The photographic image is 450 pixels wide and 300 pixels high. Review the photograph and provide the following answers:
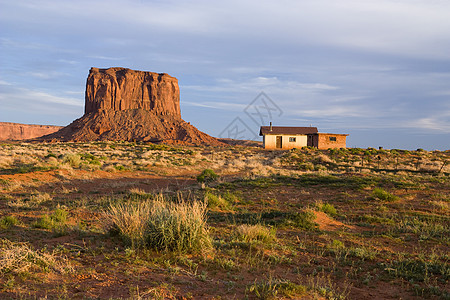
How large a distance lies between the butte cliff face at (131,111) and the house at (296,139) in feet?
145

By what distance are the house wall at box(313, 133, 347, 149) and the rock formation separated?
134031 millimetres

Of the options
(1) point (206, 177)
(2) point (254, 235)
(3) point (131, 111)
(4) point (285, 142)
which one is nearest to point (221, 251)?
(2) point (254, 235)

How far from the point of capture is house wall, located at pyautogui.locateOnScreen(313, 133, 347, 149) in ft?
158

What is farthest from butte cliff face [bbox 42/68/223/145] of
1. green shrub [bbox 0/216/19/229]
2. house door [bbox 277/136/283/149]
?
green shrub [bbox 0/216/19/229]

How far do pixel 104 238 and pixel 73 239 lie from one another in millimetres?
658

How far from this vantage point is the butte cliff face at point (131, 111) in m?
92.6

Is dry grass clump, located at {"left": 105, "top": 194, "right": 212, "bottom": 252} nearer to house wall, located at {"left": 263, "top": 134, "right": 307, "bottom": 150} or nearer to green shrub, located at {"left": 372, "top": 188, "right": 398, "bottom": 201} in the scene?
green shrub, located at {"left": 372, "top": 188, "right": 398, "bottom": 201}

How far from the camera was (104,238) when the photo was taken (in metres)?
6.97

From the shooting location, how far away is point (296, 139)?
162 feet

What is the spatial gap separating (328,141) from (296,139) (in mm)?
4812

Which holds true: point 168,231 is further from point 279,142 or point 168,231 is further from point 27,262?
point 279,142

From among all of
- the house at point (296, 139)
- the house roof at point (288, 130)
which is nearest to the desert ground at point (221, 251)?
the house at point (296, 139)

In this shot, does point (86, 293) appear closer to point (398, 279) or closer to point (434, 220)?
point (398, 279)

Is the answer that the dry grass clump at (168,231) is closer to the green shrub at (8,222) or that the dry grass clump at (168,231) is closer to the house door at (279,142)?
the green shrub at (8,222)
